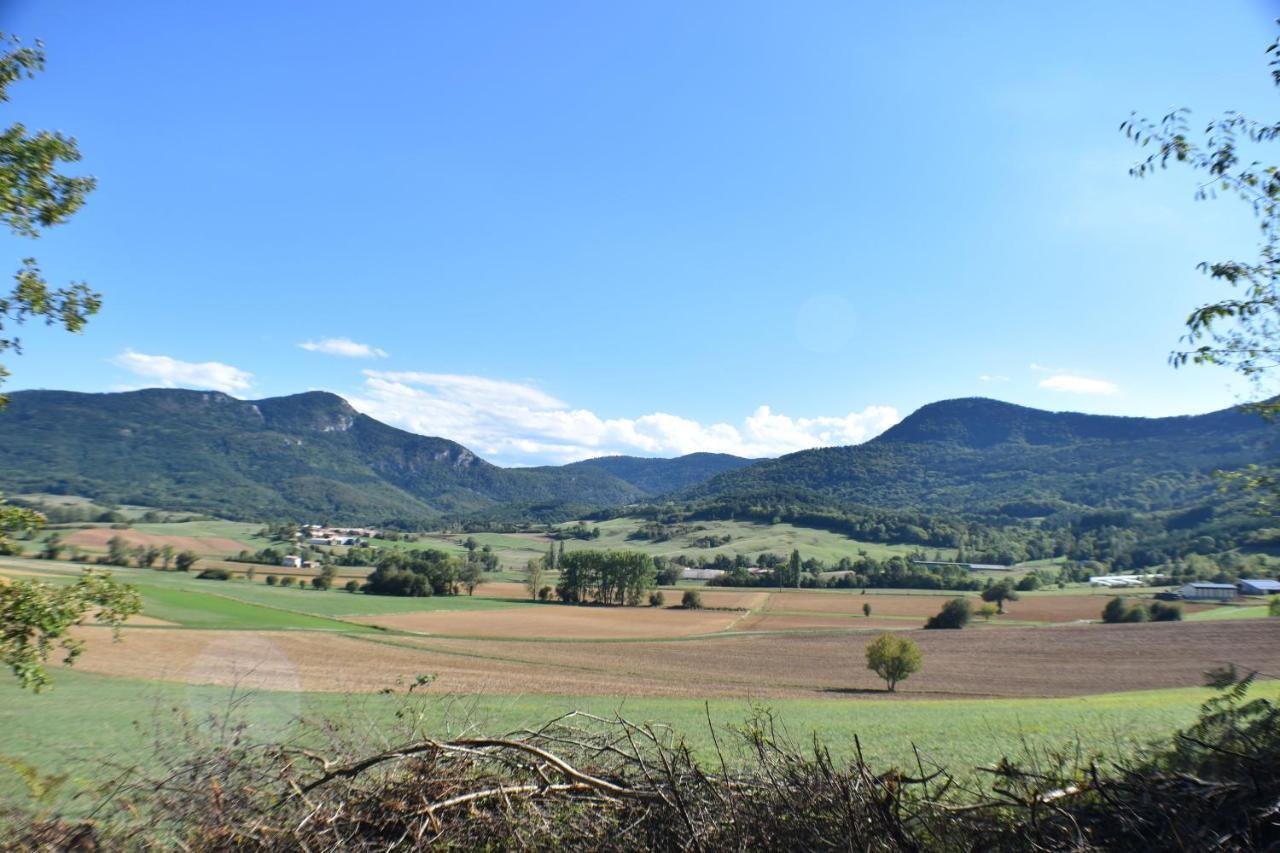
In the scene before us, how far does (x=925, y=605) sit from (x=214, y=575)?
88.1m

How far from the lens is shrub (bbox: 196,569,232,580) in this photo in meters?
80.0

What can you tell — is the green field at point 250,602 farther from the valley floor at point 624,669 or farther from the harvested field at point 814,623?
the harvested field at point 814,623

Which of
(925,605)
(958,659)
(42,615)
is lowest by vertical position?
(925,605)

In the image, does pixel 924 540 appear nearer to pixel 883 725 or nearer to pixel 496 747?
pixel 883 725

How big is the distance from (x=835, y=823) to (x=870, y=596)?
94417 mm

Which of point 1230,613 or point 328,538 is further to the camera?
point 328,538

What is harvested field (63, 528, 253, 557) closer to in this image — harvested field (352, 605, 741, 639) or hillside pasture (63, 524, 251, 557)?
hillside pasture (63, 524, 251, 557)

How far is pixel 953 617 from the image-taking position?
61.8 m

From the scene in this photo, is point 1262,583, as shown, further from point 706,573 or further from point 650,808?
point 650,808

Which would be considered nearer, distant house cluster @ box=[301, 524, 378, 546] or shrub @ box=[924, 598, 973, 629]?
shrub @ box=[924, 598, 973, 629]

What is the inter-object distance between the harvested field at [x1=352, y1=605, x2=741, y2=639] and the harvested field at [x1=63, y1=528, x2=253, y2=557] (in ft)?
171

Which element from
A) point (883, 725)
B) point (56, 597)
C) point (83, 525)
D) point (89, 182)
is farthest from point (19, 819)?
point (83, 525)

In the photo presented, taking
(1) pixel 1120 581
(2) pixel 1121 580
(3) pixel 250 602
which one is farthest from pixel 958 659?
(2) pixel 1121 580

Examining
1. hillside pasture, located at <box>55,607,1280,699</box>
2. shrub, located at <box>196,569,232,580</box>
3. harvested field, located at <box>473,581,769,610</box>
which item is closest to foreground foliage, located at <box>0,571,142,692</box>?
hillside pasture, located at <box>55,607,1280,699</box>
